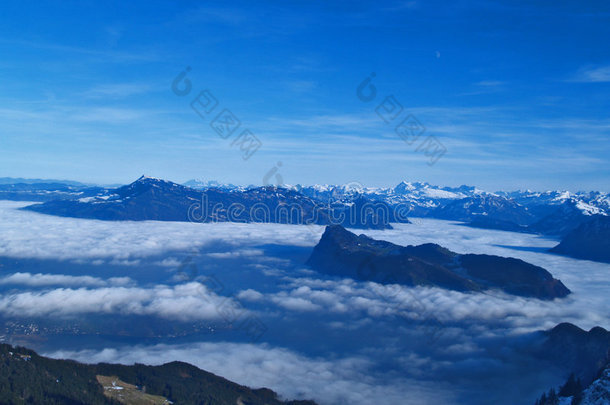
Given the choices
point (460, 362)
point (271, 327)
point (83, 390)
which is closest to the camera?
point (83, 390)

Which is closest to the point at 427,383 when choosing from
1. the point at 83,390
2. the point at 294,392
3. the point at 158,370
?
the point at 294,392

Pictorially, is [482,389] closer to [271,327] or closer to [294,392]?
[294,392]

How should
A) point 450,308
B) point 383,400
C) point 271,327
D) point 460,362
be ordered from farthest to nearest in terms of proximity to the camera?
1. point 450,308
2. point 271,327
3. point 460,362
4. point 383,400

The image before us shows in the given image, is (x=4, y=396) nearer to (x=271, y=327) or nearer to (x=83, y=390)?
(x=83, y=390)

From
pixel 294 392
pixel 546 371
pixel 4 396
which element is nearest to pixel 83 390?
pixel 4 396

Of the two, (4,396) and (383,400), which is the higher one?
(4,396)

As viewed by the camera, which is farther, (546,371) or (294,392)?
(546,371)
